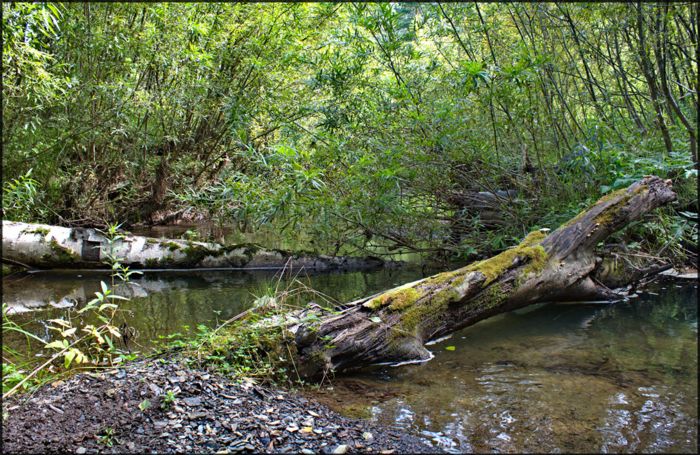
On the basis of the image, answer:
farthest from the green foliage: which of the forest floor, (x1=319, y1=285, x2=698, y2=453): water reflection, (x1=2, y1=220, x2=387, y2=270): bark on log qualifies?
the forest floor

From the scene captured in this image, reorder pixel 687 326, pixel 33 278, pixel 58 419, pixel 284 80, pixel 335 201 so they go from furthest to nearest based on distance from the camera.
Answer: pixel 284 80
pixel 33 278
pixel 335 201
pixel 687 326
pixel 58 419

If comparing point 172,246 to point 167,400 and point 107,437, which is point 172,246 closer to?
point 167,400

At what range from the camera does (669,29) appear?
6.12 meters

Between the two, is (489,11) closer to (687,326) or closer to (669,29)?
(669,29)

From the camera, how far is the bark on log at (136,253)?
7066 mm

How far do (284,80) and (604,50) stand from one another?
18.7ft

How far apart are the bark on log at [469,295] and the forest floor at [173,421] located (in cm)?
63

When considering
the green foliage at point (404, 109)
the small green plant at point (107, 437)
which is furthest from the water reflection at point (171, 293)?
the small green plant at point (107, 437)

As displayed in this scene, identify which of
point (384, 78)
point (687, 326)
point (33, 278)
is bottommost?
point (687, 326)

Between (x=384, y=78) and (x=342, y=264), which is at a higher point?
(x=384, y=78)

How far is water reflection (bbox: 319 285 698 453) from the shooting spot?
2.75m

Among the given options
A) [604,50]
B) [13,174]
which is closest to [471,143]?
[604,50]

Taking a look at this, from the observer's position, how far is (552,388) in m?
3.40

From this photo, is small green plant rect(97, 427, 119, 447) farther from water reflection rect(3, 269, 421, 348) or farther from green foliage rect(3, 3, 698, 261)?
green foliage rect(3, 3, 698, 261)
